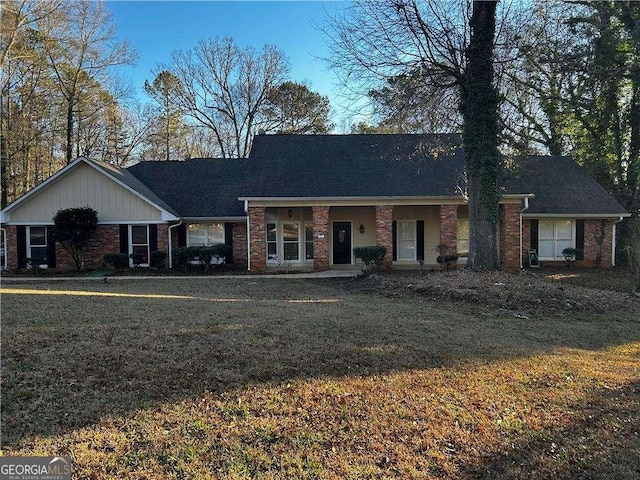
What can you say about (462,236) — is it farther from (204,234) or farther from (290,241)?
(204,234)

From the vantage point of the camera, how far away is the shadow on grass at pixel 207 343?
12.3 ft

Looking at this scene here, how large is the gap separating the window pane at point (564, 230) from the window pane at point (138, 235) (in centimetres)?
1808

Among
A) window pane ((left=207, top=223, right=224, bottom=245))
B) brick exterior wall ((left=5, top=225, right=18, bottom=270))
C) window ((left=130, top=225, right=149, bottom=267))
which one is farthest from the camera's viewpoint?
window pane ((left=207, top=223, right=224, bottom=245))

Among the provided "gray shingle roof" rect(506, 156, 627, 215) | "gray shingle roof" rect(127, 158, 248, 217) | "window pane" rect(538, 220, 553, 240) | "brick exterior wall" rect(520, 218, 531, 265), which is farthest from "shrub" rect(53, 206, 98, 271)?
"window pane" rect(538, 220, 553, 240)

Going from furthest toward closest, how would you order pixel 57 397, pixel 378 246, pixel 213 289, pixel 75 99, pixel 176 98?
pixel 176 98 < pixel 75 99 < pixel 378 246 < pixel 213 289 < pixel 57 397

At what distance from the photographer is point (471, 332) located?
6965 mm

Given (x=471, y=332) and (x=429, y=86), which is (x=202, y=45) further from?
(x=471, y=332)

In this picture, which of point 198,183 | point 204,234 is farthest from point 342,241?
point 198,183

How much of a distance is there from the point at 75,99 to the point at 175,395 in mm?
29724

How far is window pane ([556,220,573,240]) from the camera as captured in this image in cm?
1850

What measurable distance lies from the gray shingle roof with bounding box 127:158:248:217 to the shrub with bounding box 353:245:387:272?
5.65 meters

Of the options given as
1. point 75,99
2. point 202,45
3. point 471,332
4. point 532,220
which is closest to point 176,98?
point 202,45

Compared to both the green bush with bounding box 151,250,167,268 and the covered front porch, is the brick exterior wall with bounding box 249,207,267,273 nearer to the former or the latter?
the covered front porch

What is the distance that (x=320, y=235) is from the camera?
16.7 meters
